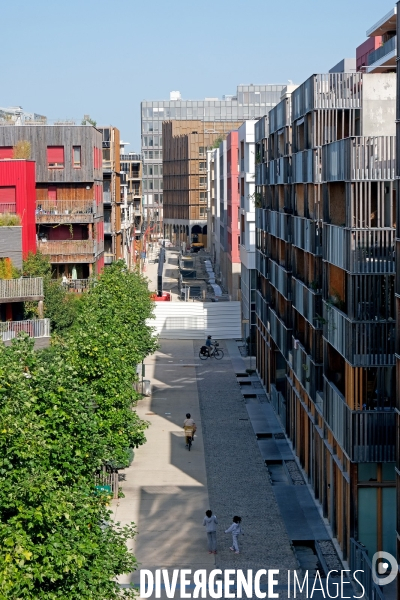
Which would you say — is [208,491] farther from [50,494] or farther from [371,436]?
[50,494]

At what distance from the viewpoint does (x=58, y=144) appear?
63.9 meters

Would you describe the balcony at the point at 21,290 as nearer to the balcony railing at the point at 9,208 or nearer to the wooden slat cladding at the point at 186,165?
the balcony railing at the point at 9,208

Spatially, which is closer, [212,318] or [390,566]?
[390,566]

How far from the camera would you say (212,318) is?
243 feet

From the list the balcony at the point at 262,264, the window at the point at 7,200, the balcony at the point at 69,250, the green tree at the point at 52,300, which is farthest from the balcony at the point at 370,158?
the balcony at the point at 69,250

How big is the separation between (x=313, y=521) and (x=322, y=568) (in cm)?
408

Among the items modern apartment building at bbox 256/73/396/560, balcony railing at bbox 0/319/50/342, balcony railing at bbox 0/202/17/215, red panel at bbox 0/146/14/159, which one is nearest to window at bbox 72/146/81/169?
red panel at bbox 0/146/14/159

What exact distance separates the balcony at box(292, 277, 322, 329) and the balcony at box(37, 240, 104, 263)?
23.6m

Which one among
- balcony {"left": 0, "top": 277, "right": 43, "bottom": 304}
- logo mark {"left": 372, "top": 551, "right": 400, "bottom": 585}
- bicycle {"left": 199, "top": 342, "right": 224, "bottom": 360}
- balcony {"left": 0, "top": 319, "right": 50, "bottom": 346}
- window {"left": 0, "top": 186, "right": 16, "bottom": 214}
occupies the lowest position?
bicycle {"left": 199, "top": 342, "right": 224, "bottom": 360}

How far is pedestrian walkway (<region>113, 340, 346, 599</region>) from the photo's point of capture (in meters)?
28.2

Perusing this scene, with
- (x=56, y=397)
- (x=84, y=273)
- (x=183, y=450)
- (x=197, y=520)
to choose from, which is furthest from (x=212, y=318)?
(x=56, y=397)

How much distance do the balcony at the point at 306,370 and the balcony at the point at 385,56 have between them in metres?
22.3

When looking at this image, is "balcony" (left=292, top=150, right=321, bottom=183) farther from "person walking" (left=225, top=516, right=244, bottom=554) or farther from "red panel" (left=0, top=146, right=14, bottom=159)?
"red panel" (left=0, top=146, right=14, bottom=159)

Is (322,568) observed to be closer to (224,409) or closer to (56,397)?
(56,397)
